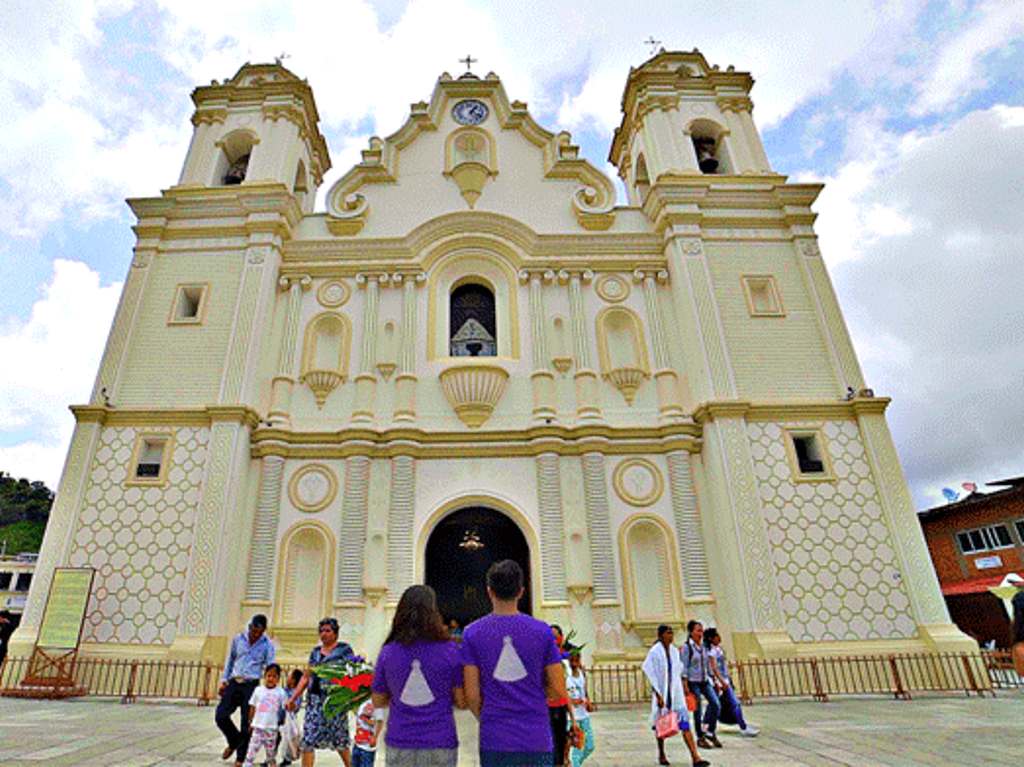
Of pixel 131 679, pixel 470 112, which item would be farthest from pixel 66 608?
pixel 470 112

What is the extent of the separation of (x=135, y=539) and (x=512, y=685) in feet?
38.4

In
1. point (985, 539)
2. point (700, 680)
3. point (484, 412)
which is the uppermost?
point (484, 412)

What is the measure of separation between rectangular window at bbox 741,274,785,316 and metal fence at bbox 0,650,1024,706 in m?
7.49

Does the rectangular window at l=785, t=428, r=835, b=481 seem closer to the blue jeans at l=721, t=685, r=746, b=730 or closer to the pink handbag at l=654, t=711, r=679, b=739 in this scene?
the blue jeans at l=721, t=685, r=746, b=730

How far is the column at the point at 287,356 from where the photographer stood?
13297 mm

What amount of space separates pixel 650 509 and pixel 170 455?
1006 cm

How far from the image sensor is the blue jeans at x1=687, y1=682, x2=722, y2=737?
276 inches

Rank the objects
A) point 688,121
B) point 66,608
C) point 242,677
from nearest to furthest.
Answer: point 242,677, point 66,608, point 688,121

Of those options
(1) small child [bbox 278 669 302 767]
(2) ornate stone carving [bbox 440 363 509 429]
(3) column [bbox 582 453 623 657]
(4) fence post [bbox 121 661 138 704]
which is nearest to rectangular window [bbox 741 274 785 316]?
(3) column [bbox 582 453 623 657]

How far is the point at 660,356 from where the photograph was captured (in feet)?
46.3

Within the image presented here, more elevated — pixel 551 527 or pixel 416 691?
pixel 551 527

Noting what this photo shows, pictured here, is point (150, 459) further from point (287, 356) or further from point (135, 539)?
point (287, 356)

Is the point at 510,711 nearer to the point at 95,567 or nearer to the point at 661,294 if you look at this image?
the point at 95,567

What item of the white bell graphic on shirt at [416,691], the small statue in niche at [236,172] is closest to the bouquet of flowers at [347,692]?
the white bell graphic on shirt at [416,691]
